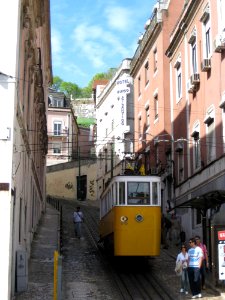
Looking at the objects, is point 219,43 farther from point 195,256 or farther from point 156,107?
point 156,107

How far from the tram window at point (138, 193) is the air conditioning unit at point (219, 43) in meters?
6.26

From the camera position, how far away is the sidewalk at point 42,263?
49.1 ft

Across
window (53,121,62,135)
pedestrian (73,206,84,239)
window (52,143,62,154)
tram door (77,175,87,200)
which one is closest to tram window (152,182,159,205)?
pedestrian (73,206,84,239)

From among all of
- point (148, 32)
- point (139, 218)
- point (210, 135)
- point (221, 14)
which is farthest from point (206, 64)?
point (148, 32)

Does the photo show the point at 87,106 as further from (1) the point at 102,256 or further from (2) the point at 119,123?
(1) the point at 102,256

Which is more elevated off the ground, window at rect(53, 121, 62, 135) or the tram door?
window at rect(53, 121, 62, 135)

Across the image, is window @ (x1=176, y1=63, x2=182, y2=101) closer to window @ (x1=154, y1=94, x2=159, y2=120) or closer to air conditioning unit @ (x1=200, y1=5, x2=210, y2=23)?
window @ (x1=154, y1=94, x2=159, y2=120)

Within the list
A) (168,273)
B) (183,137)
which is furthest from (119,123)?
(168,273)

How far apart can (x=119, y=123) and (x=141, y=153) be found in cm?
1198

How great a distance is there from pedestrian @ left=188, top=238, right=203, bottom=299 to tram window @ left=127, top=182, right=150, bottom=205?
3.87 m

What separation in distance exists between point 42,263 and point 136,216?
13.1 ft

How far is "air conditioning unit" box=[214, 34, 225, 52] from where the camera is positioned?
20.8 m

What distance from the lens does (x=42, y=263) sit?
1972 cm

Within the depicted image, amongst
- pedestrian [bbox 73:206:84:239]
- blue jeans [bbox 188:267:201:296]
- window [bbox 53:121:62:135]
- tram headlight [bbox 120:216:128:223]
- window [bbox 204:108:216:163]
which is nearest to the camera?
blue jeans [bbox 188:267:201:296]
